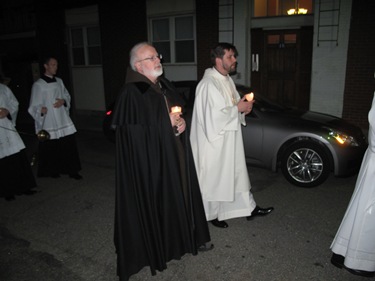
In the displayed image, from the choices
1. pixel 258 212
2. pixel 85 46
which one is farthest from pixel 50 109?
pixel 85 46

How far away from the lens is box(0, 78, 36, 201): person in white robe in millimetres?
5246

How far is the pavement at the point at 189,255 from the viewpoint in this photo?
133 inches

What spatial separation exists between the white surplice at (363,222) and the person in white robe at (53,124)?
4704 mm

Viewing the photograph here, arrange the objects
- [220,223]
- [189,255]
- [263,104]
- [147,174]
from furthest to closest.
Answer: [263,104], [220,223], [189,255], [147,174]

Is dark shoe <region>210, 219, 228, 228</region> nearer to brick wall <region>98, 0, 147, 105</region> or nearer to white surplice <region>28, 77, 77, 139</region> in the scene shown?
white surplice <region>28, 77, 77, 139</region>

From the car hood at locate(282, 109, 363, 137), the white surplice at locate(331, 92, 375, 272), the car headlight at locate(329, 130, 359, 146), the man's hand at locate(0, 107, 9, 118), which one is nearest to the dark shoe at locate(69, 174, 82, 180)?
the man's hand at locate(0, 107, 9, 118)

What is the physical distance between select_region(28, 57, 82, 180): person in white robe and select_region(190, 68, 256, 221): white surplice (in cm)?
306

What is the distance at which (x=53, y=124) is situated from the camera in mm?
6133

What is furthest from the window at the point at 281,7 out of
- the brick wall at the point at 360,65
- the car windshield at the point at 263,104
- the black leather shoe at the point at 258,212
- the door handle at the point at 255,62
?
the black leather shoe at the point at 258,212

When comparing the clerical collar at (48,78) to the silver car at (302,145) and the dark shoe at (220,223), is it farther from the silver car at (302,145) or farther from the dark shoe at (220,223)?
the dark shoe at (220,223)

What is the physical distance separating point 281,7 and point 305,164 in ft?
20.9

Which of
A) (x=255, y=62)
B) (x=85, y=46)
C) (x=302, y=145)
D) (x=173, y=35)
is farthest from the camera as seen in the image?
(x=85, y=46)

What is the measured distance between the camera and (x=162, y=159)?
10.3ft

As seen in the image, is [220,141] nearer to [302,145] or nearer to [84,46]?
[302,145]
